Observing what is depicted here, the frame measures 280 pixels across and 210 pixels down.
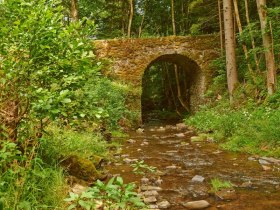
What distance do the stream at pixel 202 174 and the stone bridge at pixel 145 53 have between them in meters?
5.77

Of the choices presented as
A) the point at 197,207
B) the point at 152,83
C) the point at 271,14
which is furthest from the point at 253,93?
the point at 152,83

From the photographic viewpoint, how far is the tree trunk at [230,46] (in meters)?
11.6

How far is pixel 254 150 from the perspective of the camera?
6766 millimetres

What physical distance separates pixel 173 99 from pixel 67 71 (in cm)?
1653

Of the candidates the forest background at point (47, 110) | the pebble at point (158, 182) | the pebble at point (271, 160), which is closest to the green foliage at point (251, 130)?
the forest background at point (47, 110)

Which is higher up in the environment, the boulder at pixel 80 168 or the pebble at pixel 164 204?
the boulder at pixel 80 168

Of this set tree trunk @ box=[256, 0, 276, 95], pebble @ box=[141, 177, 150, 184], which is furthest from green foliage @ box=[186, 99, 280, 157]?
pebble @ box=[141, 177, 150, 184]

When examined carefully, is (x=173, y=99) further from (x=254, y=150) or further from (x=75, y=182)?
(x=75, y=182)

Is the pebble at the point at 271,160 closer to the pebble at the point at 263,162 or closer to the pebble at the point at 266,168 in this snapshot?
the pebble at the point at 263,162

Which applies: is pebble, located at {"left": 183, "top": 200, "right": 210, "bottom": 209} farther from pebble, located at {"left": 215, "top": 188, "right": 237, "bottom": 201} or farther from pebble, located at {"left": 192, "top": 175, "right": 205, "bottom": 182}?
pebble, located at {"left": 192, "top": 175, "right": 205, "bottom": 182}

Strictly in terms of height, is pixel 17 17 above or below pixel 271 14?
below

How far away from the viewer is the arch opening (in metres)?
15.5

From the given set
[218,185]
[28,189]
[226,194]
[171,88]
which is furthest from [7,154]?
[171,88]

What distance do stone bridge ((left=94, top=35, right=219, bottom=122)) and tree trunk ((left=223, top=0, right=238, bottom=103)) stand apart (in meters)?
2.11
